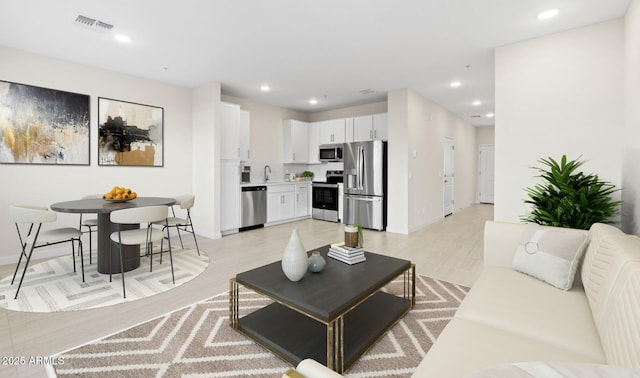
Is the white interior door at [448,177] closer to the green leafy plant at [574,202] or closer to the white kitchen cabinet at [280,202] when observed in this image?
the white kitchen cabinet at [280,202]

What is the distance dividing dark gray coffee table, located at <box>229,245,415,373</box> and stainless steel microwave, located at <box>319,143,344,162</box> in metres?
4.41

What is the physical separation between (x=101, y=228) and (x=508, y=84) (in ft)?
16.3

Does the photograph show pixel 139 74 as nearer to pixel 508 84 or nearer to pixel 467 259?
pixel 508 84

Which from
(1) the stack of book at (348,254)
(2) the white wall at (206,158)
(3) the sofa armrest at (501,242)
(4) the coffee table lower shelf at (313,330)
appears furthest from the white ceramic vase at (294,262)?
(2) the white wall at (206,158)

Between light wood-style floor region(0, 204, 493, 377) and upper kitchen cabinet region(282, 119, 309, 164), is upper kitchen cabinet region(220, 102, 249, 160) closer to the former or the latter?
upper kitchen cabinet region(282, 119, 309, 164)

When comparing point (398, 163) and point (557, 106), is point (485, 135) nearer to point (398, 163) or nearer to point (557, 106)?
point (398, 163)

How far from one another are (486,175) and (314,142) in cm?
651

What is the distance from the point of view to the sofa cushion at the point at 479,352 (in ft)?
3.56

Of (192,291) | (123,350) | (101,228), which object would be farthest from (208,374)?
(101,228)

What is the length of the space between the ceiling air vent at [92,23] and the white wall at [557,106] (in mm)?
4402

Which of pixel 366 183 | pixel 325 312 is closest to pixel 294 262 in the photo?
pixel 325 312

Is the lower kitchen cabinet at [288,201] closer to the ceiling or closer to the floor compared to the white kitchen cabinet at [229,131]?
closer to the floor

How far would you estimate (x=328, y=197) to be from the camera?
22.0 feet

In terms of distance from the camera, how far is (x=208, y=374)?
5.40 ft
